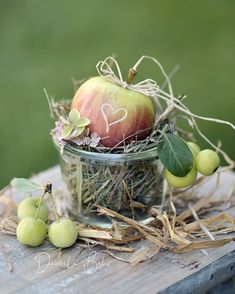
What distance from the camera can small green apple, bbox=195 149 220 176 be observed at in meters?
1.41

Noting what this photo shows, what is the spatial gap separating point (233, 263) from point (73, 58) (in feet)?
6.58

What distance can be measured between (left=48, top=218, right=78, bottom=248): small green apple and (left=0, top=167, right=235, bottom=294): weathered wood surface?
0.06ft

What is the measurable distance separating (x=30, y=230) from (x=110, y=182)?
16 cm

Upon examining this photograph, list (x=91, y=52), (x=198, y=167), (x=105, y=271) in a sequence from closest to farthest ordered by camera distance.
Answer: (x=105, y=271), (x=198, y=167), (x=91, y=52)

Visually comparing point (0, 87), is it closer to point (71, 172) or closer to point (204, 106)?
point (204, 106)

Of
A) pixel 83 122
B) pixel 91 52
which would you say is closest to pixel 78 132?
pixel 83 122

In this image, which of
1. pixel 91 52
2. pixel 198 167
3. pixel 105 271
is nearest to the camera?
pixel 105 271

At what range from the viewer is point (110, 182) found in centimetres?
142

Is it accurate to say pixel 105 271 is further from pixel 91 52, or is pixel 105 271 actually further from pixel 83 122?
pixel 91 52

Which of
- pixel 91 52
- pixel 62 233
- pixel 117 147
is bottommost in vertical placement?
pixel 91 52

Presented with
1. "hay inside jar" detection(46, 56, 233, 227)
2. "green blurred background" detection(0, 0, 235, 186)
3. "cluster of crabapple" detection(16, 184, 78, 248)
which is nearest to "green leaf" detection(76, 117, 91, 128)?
"hay inside jar" detection(46, 56, 233, 227)

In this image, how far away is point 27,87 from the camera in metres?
3.14

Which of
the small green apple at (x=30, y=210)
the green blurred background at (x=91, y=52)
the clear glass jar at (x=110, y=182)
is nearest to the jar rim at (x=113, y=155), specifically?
the clear glass jar at (x=110, y=182)

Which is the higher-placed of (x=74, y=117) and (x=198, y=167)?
(x=74, y=117)
